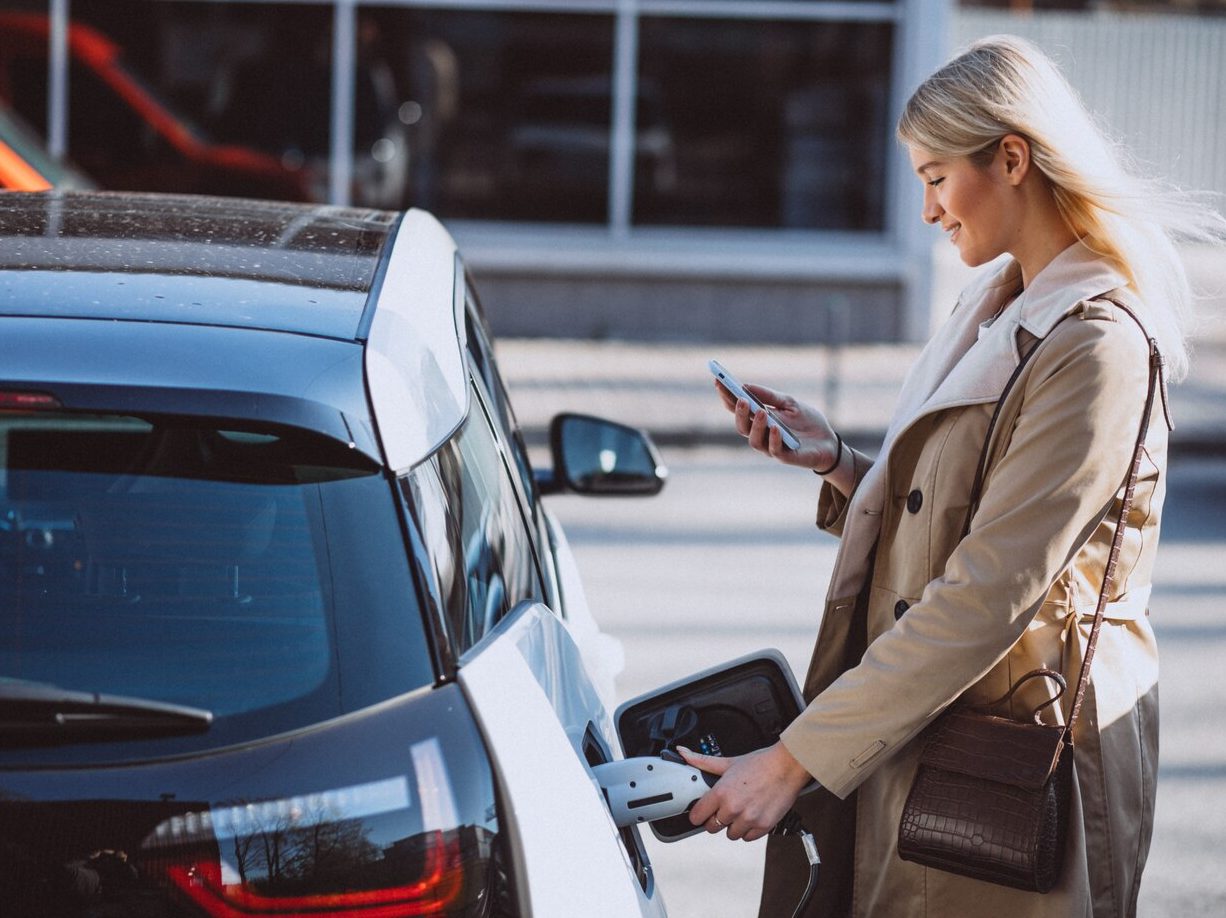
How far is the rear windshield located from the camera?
173 cm

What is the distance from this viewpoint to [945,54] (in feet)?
46.9

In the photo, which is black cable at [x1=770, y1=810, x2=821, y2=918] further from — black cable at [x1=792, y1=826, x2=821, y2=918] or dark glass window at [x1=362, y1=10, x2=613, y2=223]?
dark glass window at [x1=362, y1=10, x2=613, y2=223]

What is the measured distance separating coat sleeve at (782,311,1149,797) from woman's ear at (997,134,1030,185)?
0.23 metres

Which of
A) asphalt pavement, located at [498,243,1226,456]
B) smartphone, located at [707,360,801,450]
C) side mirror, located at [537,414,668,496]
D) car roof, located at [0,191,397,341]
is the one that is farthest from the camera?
asphalt pavement, located at [498,243,1226,456]

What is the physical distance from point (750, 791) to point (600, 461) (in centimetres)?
151

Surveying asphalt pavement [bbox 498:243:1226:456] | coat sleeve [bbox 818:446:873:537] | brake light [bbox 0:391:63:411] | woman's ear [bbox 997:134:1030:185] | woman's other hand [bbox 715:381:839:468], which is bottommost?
asphalt pavement [bbox 498:243:1226:456]

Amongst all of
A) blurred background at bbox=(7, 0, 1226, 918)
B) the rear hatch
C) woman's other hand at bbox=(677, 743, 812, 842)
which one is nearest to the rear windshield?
the rear hatch

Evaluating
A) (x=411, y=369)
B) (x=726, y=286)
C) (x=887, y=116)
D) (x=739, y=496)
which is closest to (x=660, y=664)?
(x=739, y=496)

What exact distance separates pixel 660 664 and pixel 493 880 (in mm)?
4143

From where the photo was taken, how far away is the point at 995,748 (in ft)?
7.33

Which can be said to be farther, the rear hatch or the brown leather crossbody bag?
the brown leather crossbody bag

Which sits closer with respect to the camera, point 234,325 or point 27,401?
point 27,401

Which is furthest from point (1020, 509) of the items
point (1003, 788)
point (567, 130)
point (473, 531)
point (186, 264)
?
point (567, 130)

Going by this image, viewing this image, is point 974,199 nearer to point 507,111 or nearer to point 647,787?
point 647,787
